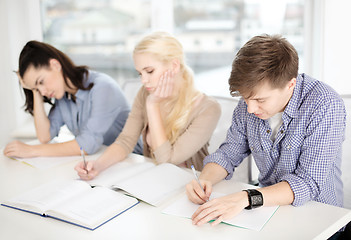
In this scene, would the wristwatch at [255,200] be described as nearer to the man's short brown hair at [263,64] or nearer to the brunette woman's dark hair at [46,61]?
the man's short brown hair at [263,64]

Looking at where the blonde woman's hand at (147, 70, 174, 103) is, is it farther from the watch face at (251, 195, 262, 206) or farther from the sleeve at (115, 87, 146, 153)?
the watch face at (251, 195, 262, 206)

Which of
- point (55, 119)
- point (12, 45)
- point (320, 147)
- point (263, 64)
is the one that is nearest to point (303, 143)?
point (320, 147)

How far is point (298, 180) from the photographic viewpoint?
1.21 metres

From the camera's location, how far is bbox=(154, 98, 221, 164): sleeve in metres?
1.69

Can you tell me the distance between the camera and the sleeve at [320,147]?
1.21 metres

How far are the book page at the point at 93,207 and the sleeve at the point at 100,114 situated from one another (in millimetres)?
570

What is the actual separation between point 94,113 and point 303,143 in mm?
1087

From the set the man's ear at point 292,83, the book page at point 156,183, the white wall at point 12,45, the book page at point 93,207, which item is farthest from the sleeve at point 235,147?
A: the white wall at point 12,45

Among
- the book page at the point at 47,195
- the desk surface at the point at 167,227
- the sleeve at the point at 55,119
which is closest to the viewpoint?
the desk surface at the point at 167,227

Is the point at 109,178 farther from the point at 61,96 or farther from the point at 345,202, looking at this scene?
the point at 345,202

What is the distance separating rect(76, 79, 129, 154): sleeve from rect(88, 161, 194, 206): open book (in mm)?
281

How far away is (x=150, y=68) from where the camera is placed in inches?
68.3

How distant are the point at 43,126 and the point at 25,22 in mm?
1562

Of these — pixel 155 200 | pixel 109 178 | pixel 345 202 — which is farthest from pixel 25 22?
pixel 345 202
